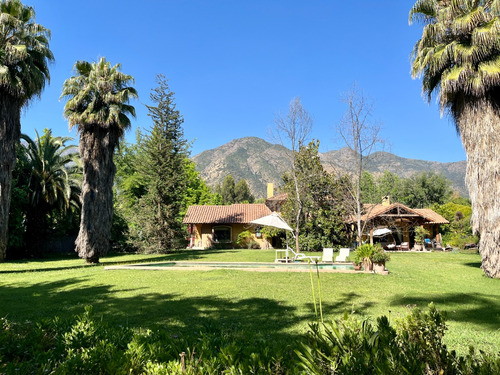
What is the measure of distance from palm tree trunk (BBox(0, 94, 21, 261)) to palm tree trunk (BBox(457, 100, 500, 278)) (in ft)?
66.3

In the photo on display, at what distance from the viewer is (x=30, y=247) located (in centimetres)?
2300

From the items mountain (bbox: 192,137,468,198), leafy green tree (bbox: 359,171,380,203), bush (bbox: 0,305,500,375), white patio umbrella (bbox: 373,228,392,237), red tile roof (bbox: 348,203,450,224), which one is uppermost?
mountain (bbox: 192,137,468,198)

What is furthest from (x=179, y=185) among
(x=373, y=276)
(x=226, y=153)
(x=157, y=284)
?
(x=226, y=153)

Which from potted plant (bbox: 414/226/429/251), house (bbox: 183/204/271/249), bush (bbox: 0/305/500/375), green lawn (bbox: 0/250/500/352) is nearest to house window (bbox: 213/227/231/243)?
house (bbox: 183/204/271/249)

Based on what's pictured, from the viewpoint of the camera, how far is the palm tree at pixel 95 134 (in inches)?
678

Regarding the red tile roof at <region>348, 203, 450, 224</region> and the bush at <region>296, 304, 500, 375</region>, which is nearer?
the bush at <region>296, 304, 500, 375</region>

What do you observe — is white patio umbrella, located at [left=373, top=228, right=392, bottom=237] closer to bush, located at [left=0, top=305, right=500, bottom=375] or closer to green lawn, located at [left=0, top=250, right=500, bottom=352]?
green lawn, located at [left=0, top=250, right=500, bottom=352]

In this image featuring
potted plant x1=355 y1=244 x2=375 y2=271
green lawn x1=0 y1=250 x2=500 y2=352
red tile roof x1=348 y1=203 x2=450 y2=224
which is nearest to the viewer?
green lawn x1=0 y1=250 x2=500 y2=352

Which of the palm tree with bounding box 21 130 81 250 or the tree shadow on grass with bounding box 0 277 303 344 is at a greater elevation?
the palm tree with bounding box 21 130 81 250

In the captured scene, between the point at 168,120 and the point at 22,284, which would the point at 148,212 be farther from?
the point at 22,284

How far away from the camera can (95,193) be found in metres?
17.4

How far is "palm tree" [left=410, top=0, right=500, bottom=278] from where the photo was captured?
1168cm

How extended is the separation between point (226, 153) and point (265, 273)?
16795cm

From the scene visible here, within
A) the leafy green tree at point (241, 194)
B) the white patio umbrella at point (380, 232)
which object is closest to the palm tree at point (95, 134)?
the white patio umbrella at point (380, 232)
